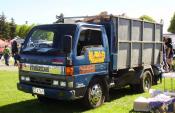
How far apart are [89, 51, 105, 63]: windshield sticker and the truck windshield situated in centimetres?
78

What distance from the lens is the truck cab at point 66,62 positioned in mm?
9344

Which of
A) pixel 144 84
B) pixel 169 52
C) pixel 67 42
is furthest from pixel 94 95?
pixel 169 52

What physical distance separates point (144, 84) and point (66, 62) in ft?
15.5

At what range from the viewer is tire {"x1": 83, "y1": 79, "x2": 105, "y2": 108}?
9992 mm

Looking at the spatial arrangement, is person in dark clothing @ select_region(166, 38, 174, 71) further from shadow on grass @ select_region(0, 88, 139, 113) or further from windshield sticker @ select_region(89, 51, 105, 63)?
windshield sticker @ select_region(89, 51, 105, 63)

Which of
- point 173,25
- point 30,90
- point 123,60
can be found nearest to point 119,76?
point 123,60

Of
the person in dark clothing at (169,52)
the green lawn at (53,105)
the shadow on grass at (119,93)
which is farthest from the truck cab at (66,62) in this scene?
the person in dark clothing at (169,52)

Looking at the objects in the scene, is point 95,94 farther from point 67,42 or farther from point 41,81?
point 67,42

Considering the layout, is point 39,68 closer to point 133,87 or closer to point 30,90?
point 30,90

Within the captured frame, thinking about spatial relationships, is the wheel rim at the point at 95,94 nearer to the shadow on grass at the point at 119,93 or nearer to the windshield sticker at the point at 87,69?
the windshield sticker at the point at 87,69

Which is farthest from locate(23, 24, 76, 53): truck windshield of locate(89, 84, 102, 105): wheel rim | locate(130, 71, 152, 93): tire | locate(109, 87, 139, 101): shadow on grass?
locate(130, 71, 152, 93): tire

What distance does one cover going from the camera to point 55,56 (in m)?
9.45

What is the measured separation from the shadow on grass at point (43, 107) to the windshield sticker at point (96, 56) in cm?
133

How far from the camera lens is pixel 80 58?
9.60 meters
